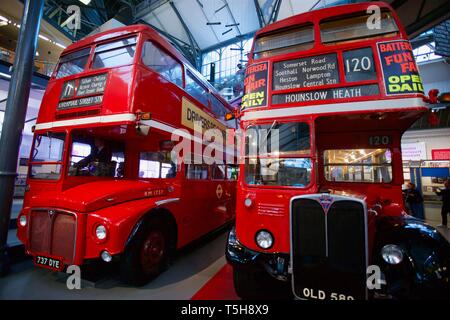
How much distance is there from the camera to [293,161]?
2689 millimetres

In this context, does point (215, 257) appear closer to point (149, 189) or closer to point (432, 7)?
point (149, 189)

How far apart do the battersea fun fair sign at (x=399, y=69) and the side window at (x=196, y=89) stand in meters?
3.43

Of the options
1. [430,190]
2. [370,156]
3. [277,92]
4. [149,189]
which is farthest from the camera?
[430,190]

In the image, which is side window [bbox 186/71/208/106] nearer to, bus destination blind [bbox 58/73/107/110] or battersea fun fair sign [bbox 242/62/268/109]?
bus destination blind [bbox 58/73/107/110]

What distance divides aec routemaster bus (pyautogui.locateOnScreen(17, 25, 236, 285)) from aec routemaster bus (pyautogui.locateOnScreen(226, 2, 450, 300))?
145 centimetres

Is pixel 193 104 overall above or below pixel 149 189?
above

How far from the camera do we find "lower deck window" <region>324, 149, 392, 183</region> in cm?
349

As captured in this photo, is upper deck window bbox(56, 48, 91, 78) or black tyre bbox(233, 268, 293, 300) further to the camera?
upper deck window bbox(56, 48, 91, 78)

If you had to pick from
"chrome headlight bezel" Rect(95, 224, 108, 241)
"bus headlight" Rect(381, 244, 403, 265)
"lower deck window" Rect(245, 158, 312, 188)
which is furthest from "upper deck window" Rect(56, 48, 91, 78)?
"bus headlight" Rect(381, 244, 403, 265)

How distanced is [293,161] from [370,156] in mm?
1729

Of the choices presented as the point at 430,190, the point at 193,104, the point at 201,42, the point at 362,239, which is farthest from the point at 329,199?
the point at 201,42

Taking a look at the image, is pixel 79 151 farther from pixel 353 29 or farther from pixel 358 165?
pixel 358 165

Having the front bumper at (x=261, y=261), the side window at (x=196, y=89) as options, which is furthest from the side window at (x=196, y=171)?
the front bumper at (x=261, y=261)
